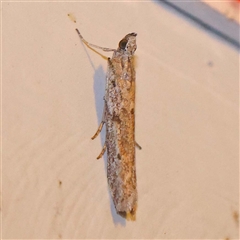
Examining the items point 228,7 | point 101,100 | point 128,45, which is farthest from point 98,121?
point 228,7

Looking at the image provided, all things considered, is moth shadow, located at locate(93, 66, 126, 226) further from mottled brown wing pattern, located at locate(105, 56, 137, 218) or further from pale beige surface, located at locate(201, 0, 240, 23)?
pale beige surface, located at locate(201, 0, 240, 23)

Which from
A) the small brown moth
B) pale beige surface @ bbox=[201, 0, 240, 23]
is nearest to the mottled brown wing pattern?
the small brown moth

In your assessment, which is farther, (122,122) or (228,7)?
(228,7)

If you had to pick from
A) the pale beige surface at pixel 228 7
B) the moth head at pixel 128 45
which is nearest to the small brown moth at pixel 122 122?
the moth head at pixel 128 45

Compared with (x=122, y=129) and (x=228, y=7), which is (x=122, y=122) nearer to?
(x=122, y=129)

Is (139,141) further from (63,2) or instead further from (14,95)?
(63,2)

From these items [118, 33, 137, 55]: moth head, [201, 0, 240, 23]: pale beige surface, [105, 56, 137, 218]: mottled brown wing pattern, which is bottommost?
[105, 56, 137, 218]: mottled brown wing pattern
